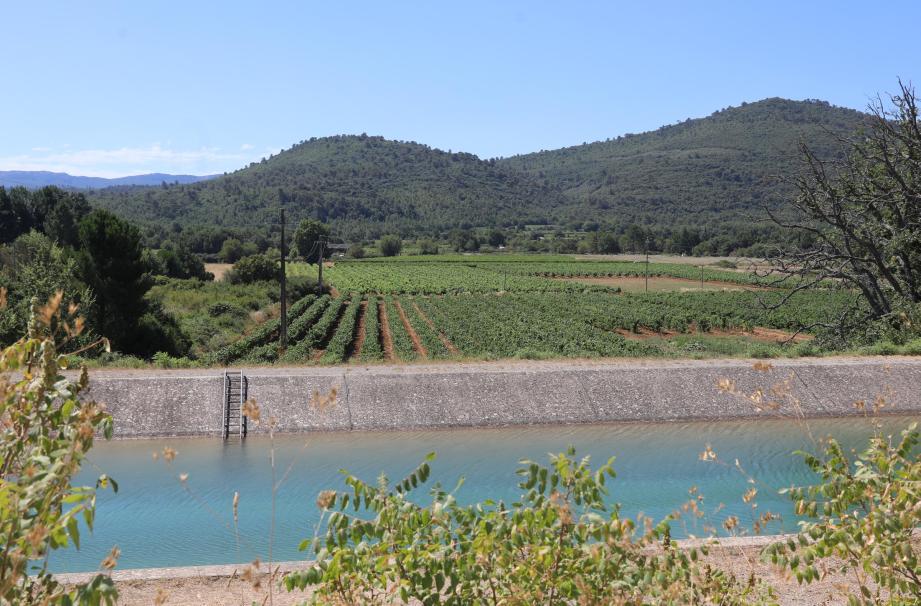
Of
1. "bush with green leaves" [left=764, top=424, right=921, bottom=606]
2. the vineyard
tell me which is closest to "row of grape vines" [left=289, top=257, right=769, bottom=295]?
the vineyard

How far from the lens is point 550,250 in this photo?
5807 inches

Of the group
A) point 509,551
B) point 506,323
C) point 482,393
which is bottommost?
point 506,323

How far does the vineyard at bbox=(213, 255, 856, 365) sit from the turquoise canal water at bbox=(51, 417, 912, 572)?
709 centimetres

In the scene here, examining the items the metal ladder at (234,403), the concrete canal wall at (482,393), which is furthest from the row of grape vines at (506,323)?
the metal ladder at (234,403)

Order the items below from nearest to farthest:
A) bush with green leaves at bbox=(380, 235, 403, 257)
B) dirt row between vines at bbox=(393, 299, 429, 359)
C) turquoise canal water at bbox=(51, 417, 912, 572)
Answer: turquoise canal water at bbox=(51, 417, 912, 572) < dirt row between vines at bbox=(393, 299, 429, 359) < bush with green leaves at bbox=(380, 235, 403, 257)

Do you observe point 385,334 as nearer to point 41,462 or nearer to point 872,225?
point 872,225

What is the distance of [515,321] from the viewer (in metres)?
48.6

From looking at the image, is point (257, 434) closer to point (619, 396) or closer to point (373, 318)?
point (619, 396)

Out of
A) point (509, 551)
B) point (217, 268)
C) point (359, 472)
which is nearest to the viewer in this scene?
point (509, 551)

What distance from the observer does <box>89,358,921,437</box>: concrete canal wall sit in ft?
72.0

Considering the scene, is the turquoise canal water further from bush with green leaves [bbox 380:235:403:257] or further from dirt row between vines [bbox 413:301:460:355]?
A: bush with green leaves [bbox 380:235:403:257]

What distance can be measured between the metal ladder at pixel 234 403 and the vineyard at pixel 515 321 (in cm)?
457

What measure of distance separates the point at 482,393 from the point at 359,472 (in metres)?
6.38

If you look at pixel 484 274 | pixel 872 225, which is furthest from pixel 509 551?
pixel 484 274
